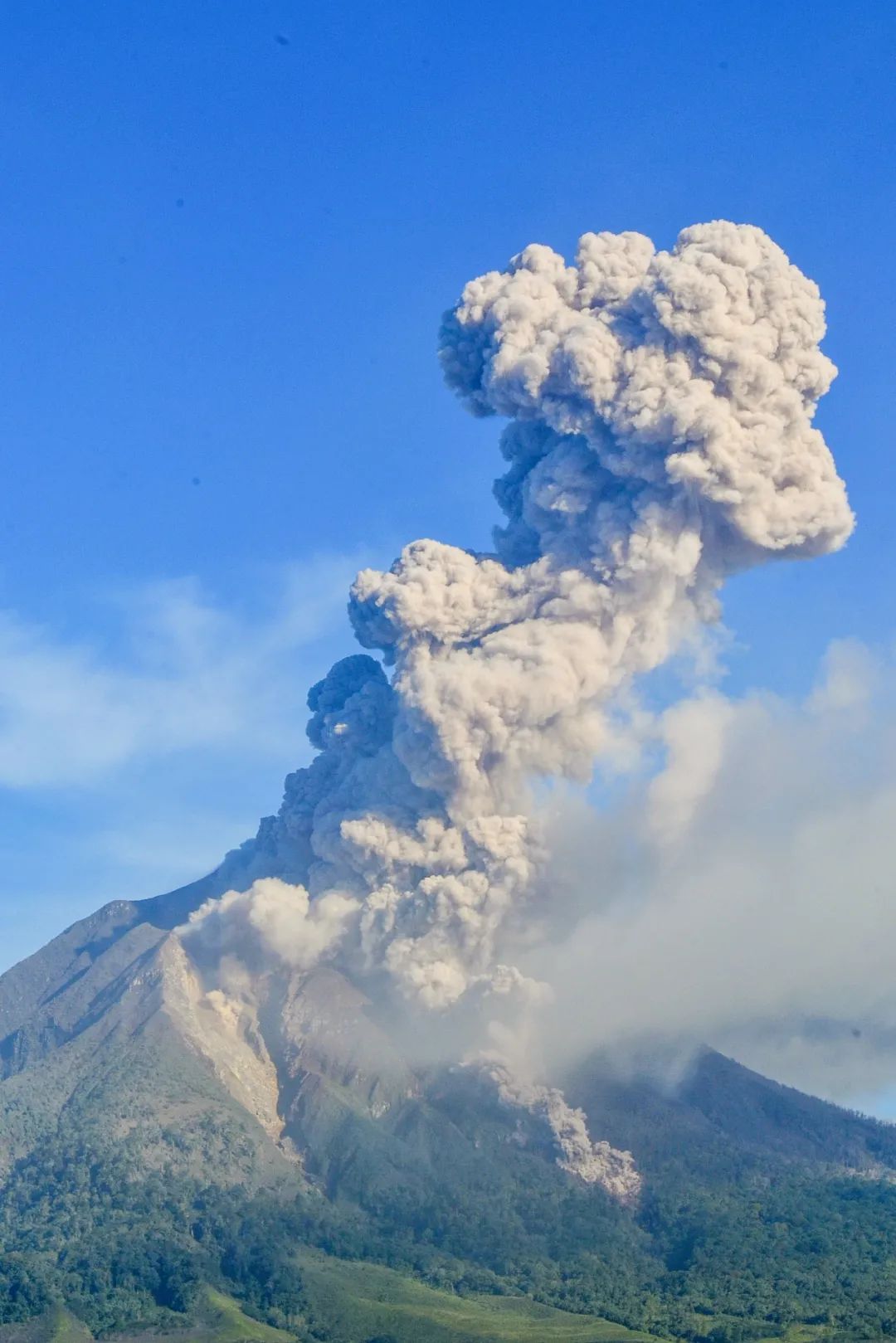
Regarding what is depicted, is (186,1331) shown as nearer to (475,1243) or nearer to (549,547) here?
Result: (475,1243)

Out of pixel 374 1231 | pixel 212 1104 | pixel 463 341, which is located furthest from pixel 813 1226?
pixel 463 341

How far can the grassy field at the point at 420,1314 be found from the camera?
193 feet

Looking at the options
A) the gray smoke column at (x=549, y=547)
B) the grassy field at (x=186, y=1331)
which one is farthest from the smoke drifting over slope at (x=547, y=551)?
the grassy field at (x=186, y=1331)

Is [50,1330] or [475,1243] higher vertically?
[475,1243]

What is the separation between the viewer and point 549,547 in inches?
2739

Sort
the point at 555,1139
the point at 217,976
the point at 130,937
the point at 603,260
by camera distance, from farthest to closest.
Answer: the point at 130,937, the point at 217,976, the point at 555,1139, the point at 603,260

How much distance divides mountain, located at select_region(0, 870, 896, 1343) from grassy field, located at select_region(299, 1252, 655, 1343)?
156 mm

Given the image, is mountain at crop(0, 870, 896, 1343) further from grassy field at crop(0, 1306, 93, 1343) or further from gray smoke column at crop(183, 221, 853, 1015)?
gray smoke column at crop(183, 221, 853, 1015)

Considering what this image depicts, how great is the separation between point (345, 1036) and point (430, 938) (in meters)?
10.1

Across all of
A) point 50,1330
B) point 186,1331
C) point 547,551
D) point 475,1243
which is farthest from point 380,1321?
point 547,551

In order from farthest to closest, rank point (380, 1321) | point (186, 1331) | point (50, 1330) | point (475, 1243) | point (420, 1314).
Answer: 1. point (475, 1243)
2. point (420, 1314)
3. point (380, 1321)
4. point (186, 1331)
5. point (50, 1330)

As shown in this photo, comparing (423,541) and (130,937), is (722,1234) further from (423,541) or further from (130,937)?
(130,937)

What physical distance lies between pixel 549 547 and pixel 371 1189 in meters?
28.0

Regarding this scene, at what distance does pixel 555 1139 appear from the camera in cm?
7562
